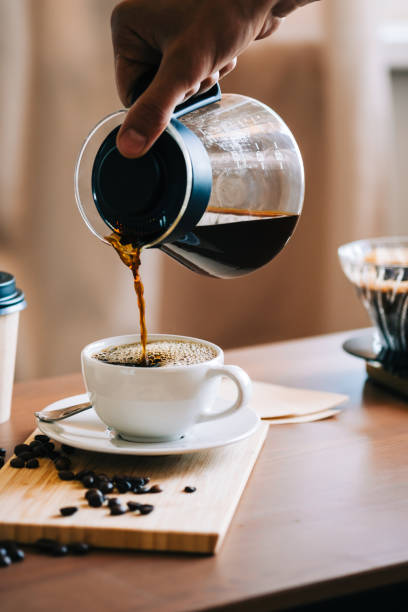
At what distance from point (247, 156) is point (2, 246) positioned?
4.72ft

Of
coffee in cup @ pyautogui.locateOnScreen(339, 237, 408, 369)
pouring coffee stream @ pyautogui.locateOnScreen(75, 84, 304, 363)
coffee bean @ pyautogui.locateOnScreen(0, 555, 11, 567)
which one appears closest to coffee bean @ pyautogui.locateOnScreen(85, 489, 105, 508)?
coffee bean @ pyautogui.locateOnScreen(0, 555, 11, 567)

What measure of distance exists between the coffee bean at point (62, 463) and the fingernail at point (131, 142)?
14.9 inches

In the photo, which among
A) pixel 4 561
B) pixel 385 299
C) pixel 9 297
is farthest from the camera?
pixel 385 299

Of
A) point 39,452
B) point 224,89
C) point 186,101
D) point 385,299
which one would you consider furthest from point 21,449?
point 224,89

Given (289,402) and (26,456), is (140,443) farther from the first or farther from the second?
(289,402)

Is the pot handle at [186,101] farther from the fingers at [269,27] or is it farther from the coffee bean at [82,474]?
the coffee bean at [82,474]

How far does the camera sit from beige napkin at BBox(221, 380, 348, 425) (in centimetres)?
113

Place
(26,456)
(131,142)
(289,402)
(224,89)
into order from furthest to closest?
(224,89)
(289,402)
(26,456)
(131,142)

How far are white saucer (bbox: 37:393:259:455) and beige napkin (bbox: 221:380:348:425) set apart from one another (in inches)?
4.3

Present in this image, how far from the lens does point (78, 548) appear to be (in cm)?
74

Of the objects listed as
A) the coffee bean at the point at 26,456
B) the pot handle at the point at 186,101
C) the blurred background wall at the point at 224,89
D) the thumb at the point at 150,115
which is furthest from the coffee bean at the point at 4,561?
the blurred background wall at the point at 224,89

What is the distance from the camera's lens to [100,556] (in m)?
0.74

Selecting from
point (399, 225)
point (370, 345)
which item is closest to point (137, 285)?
point (370, 345)

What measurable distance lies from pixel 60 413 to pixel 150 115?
43 cm
